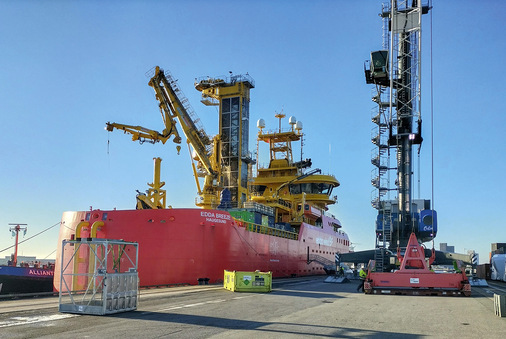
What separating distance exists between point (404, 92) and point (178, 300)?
63.7 ft

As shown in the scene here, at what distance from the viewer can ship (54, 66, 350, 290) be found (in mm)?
25000

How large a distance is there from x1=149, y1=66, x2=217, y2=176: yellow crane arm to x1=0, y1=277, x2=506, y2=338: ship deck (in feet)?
73.0

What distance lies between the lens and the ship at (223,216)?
25.0m

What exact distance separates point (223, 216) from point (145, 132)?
9.16 meters

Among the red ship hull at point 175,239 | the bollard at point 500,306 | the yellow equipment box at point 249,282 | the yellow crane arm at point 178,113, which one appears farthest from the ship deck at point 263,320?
the yellow crane arm at point 178,113

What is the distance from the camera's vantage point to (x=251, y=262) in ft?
102

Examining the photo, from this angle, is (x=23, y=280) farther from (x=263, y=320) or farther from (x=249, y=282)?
(x=263, y=320)

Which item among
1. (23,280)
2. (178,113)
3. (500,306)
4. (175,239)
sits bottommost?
(23,280)

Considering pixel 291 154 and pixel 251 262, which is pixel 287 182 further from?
pixel 251 262

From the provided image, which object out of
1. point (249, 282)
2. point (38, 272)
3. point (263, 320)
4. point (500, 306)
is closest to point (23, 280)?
→ point (38, 272)

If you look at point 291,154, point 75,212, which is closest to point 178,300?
point 75,212

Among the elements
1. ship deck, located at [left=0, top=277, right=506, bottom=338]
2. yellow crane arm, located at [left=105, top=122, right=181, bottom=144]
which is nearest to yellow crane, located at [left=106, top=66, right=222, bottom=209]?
yellow crane arm, located at [left=105, top=122, right=181, bottom=144]

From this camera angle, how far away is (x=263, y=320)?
36.5 ft

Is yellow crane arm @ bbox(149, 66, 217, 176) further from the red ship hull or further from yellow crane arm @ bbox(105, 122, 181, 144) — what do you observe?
the red ship hull
